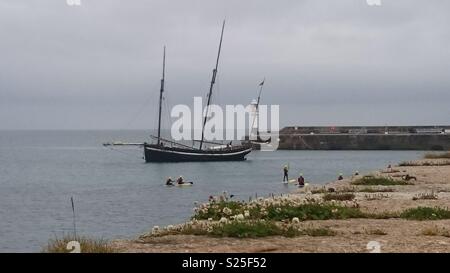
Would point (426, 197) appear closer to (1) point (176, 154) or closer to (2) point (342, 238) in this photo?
(2) point (342, 238)

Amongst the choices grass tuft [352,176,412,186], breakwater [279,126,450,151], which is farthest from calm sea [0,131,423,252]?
breakwater [279,126,450,151]

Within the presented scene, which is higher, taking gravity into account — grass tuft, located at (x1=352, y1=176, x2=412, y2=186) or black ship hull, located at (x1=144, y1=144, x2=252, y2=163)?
grass tuft, located at (x1=352, y1=176, x2=412, y2=186)

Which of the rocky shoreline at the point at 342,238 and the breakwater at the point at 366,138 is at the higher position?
the breakwater at the point at 366,138

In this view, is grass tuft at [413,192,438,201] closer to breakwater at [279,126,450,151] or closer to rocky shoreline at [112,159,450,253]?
rocky shoreline at [112,159,450,253]

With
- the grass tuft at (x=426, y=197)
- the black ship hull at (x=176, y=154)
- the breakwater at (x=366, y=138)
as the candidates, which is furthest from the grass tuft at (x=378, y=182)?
the breakwater at (x=366, y=138)

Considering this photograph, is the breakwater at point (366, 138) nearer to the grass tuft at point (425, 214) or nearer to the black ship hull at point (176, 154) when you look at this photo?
the black ship hull at point (176, 154)

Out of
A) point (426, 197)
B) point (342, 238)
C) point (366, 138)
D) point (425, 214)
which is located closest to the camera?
point (342, 238)

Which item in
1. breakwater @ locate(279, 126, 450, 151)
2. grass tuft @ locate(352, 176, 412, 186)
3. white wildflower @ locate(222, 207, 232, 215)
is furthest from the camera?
breakwater @ locate(279, 126, 450, 151)

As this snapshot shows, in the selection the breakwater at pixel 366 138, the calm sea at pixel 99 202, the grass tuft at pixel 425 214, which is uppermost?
the breakwater at pixel 366 138

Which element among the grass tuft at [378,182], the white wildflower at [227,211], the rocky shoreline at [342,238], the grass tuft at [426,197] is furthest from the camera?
the grass tuft at [378,182]

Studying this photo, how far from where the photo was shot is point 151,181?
69125 mm

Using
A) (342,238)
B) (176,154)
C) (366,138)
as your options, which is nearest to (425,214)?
(342,238)

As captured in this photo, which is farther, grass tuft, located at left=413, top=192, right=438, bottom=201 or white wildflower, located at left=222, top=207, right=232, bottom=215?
grass tuft, located at left=413, top=192, right=438, bottom=201

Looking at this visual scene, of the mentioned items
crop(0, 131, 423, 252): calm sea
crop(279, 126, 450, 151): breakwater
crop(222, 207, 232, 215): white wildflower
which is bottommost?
crop(0, 131, 423, 252): calm sea
